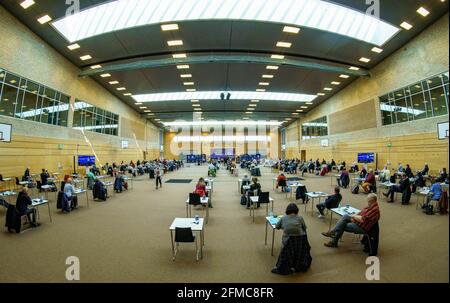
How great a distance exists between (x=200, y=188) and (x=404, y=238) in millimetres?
6276

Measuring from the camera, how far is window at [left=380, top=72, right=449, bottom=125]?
522 inches

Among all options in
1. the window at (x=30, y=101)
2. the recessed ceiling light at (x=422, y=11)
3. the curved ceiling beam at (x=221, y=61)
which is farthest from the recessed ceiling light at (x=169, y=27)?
the recessed ceiling light at (x=422, y=11)

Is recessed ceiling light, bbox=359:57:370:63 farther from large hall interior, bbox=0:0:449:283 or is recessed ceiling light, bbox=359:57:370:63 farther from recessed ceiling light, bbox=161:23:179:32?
recessed ceiling light, bbox=161:23:179:32

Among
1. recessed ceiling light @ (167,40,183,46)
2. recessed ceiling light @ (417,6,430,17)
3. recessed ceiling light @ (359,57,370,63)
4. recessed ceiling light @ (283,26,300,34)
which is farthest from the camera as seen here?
recessed ceiling light @ (359,57,370,63)

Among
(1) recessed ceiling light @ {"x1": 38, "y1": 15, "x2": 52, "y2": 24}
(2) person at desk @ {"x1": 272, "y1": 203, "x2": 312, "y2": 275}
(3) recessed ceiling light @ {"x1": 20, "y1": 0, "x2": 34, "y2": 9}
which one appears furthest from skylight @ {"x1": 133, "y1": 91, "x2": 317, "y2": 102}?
(2) person at desk @ {"x1": 272, "y1": 203, "x2": 312, "y2": 275}

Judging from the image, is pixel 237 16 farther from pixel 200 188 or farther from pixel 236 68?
pixel 200 188

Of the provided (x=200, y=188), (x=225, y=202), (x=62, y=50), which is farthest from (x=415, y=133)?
(x=62, y=50)

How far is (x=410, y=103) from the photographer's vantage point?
50.7 feet

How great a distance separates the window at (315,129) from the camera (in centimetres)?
3017

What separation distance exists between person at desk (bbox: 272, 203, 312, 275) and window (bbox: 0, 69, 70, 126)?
15457 millimetres

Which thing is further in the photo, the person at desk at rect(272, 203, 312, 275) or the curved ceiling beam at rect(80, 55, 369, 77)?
the curved ceiling beam at rect(80, 55, 369, 77)

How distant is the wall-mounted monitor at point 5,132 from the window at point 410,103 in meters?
22.2

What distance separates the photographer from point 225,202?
34.7 ft

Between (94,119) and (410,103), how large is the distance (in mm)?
25680
